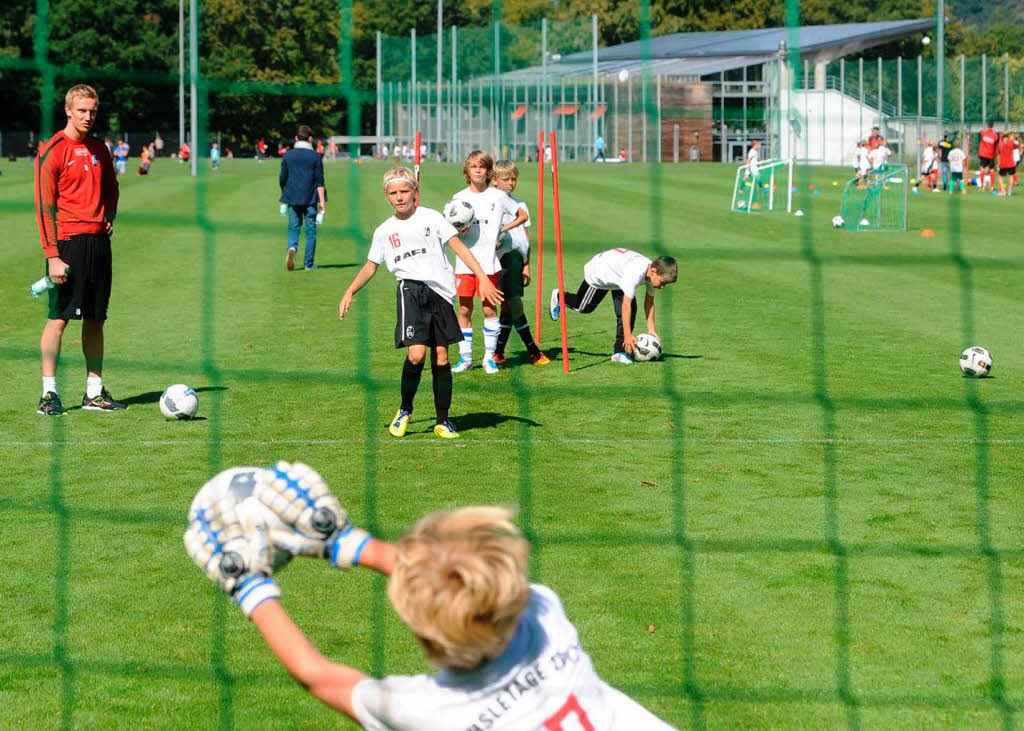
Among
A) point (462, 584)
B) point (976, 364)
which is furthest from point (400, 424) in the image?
point (462, 584)

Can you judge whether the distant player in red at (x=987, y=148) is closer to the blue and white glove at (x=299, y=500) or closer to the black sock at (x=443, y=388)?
the black sock at (x=443, y=388)

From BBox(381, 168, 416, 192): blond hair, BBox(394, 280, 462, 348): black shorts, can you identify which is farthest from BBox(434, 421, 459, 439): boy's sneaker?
BBox(381, 168, 416, 192): blond hair

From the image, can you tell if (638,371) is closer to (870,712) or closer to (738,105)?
(870,712)

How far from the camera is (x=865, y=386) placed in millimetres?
9938

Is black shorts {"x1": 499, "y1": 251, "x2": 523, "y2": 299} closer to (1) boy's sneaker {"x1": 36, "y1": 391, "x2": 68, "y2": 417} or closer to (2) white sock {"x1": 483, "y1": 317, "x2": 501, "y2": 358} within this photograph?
(2) white sock {"x1": 483, "y1": 317, "x2": 501, "y2": 358}

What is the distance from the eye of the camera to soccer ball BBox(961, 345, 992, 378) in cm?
1016

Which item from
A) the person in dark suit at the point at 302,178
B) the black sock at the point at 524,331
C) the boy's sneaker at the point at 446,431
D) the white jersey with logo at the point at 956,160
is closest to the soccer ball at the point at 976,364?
the black sock at the point at 524,331

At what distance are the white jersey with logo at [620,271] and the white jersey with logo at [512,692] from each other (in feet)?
26.5

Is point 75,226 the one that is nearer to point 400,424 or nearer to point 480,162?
point 400,424

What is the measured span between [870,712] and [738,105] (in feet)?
107

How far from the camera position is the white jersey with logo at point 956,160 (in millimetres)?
30969

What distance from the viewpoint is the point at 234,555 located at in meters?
2.49

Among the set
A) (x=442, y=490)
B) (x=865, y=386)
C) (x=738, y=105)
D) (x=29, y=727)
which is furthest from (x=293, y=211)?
(x=738, y=105)

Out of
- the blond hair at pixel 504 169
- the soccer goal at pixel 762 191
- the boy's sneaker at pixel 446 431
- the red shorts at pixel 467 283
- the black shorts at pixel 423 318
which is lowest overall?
the boy's sneaker at pixel 446 431
